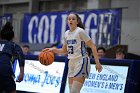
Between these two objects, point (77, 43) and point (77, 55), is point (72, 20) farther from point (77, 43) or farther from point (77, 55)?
point (77, 55)

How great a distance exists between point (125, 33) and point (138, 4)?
1275 millimetres

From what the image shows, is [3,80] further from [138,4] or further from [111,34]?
[138,4]

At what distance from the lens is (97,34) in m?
13.7

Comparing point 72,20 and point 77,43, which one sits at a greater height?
point 72,20

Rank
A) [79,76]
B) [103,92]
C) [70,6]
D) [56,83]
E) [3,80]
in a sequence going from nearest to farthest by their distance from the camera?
[3,80]
[79,76]
[103,92]
[56,83]
[70,6]

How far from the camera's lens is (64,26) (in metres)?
14.9

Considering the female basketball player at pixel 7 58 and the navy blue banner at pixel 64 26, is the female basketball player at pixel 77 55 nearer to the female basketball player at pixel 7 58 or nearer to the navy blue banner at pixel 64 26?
the female basketball player at pixel 7 58

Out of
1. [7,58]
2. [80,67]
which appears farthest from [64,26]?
[7,58]

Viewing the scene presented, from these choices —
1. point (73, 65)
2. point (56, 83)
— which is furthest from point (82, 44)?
point (56, 83)

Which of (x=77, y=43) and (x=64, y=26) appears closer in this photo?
(x=77, y=43)

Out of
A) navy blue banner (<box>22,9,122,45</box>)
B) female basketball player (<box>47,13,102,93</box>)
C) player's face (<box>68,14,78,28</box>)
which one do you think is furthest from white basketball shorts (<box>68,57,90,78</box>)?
navy blue banner (<box>22,9,122,45</box>)

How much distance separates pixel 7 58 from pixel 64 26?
969 centimetres

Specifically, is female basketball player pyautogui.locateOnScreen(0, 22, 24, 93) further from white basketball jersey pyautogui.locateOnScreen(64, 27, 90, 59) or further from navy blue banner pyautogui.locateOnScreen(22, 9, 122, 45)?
navy blue banner pyautogui.locateOnScreen(22, 9, 122, 45)

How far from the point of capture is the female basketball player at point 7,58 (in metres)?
5.18
